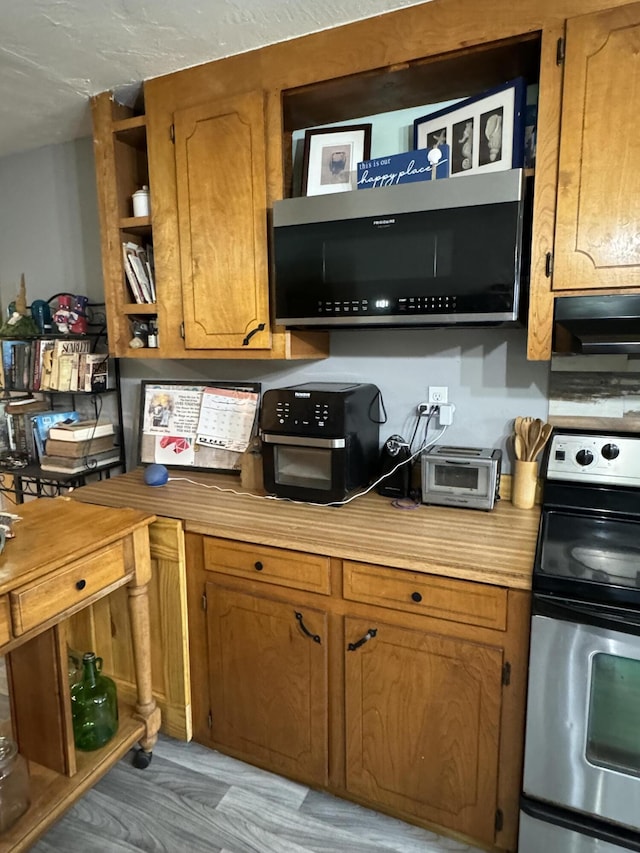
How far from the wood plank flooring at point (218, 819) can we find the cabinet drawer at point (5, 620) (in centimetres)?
78

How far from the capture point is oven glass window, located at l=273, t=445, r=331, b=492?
179 cm

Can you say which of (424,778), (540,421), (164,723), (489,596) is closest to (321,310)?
(540,421)

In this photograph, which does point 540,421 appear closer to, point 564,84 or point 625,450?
point 625,450

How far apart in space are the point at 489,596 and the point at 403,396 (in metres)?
0.84

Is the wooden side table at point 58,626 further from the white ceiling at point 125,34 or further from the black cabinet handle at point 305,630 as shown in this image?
the white ceiling at point 125,34

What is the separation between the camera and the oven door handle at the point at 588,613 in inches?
46.8

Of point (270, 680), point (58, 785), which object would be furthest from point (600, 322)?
point (58, 785)

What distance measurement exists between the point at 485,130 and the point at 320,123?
2.15 ft

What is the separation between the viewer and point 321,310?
5.53ft

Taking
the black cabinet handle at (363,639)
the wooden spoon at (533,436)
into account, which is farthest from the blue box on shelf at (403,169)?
the black cabinet handle at (363,639)

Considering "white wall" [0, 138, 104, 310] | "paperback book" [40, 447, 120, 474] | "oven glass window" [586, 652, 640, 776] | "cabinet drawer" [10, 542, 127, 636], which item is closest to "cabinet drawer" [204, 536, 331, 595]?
"cabinet drawer" [10, 542, 127, 636]

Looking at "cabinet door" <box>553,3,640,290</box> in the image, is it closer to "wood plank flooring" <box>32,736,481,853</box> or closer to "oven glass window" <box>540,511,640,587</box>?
"oven glass window" <box>540,511,640,587</box>

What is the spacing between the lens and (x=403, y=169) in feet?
5.13

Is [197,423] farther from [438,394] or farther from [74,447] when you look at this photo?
[438,394]
